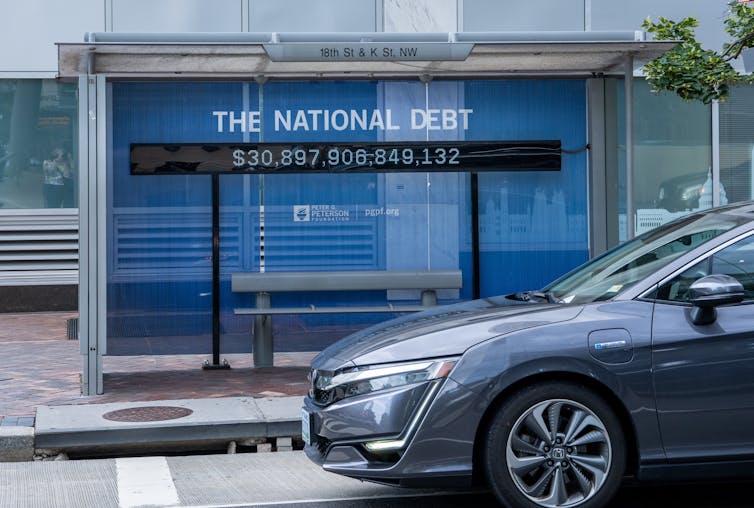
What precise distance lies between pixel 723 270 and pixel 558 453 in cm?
133

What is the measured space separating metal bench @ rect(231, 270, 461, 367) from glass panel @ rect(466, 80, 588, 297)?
24.2 inches

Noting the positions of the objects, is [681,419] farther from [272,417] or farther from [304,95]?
[304,95]

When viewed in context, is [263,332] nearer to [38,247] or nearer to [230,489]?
[230,489]

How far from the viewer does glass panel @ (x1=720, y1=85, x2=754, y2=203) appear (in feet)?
48.8

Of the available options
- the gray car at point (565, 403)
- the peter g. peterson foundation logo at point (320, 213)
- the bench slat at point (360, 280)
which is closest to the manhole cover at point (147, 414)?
the bench slat at point (360, 280)

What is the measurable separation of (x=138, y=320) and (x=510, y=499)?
626cm

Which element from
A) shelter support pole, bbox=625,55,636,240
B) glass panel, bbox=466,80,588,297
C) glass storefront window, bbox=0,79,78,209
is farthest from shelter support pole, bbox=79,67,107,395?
glass storefront window, bbox=0,79,78,209

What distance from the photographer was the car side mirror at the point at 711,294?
5.59 meters

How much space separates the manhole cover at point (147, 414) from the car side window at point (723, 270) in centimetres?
417

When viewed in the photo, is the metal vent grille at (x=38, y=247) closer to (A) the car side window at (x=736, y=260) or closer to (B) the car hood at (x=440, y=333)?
(B) the car hood at (x=440, y=333)

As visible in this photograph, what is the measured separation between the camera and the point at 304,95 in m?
11.3

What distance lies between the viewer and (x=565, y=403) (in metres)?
5.66

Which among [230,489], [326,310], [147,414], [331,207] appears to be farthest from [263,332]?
[230,489]

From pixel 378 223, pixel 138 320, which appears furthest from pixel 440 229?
pixel 138 320
